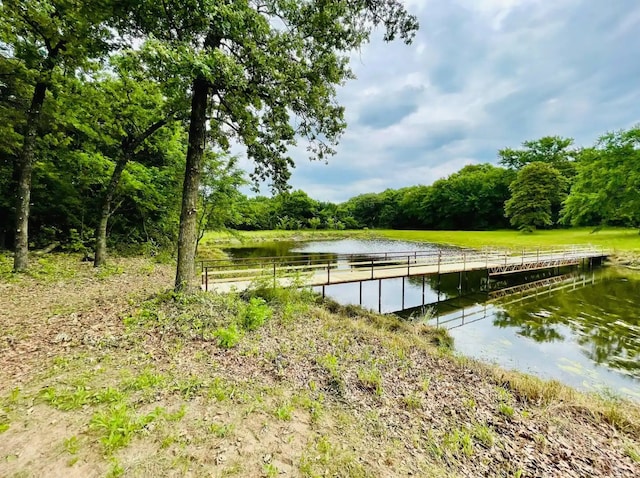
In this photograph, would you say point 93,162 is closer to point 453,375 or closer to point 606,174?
point 453,375

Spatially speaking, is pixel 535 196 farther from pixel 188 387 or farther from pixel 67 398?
pixel 67 398

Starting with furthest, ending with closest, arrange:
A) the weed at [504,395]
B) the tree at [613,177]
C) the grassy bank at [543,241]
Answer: the tree at [613,177] < the grassy bank at [543,241] < the weed at [504,395]

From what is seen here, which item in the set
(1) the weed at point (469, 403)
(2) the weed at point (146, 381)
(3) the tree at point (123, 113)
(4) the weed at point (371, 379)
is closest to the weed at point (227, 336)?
(2) the weed at point (146, 381)

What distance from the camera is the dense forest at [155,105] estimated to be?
6125 millimetres

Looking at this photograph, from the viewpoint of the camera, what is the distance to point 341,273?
14258mm

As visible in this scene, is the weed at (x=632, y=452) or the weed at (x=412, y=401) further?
the weed at (x=412, y=401)

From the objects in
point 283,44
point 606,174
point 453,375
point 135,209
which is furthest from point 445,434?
point 606,174

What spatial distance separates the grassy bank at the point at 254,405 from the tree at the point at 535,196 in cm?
5199

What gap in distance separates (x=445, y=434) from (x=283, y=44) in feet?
26.6

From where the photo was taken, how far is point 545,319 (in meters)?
12.1

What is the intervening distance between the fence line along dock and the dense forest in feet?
9.38

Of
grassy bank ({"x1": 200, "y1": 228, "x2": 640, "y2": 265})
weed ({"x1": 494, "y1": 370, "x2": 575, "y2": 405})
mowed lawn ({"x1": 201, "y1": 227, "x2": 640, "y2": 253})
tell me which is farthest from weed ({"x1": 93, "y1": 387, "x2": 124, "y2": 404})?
grassy bank ({"x1": 200, "y1": 228, "x2": 640, "y2": 265})

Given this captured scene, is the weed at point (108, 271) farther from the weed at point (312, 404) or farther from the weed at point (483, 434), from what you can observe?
the weed at point (483, 434)

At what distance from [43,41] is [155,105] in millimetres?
3563
